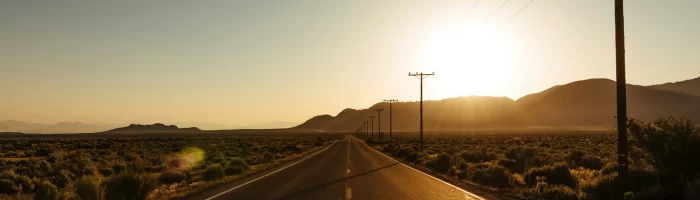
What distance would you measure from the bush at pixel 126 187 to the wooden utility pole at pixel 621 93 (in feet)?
43.9

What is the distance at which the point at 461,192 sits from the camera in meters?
16.5

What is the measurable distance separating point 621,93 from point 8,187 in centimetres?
2083

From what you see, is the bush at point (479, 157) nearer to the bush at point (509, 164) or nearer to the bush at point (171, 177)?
the bush at point (509, 164)

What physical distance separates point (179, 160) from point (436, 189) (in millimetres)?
23097

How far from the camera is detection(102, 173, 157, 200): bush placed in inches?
575

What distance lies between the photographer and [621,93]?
44.7ft

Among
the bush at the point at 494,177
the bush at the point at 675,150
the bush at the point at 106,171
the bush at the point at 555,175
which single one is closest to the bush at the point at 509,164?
the bush at the point at 494,177

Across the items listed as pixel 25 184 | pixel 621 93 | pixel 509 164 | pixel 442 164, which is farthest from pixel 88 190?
pixel 509 164

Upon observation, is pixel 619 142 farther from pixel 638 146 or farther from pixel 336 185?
pixel 336 185

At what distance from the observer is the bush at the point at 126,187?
1460 cm

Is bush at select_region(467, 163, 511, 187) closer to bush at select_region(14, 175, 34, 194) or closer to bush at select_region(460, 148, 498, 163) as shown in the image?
bush at select_region(460, 148, 498, 163)

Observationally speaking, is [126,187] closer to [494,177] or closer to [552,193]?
[552,193]

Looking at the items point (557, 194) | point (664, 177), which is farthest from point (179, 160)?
point (664, 177)

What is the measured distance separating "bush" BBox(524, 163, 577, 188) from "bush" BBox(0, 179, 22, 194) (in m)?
19.3
